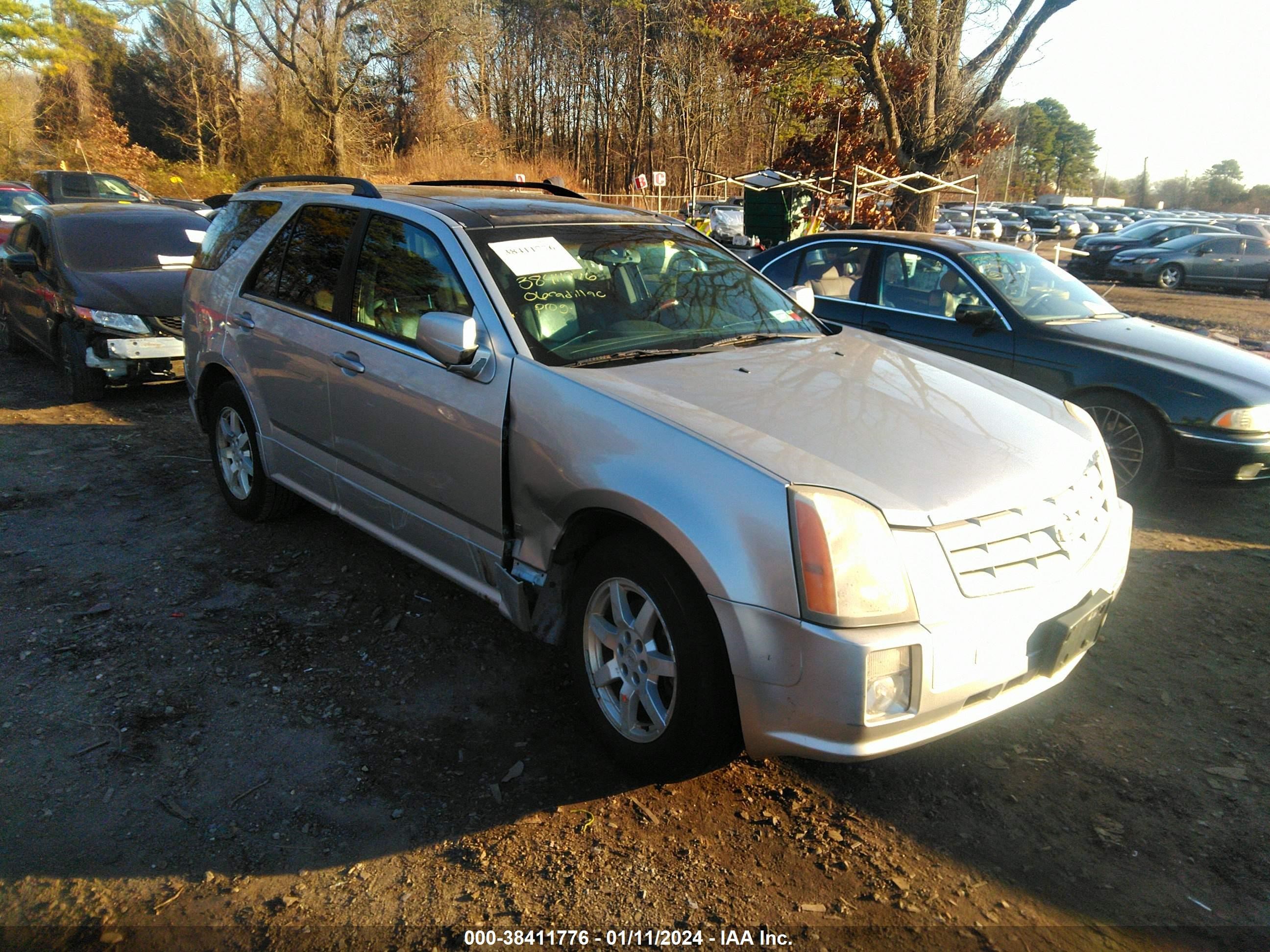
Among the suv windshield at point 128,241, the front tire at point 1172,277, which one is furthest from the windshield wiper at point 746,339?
the front tire at point 1172,277

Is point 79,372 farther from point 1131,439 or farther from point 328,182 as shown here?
point 1131,439

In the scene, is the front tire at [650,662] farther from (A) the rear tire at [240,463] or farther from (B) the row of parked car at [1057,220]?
(B) the row of parked car at [1057,220]

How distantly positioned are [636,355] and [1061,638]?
5.80 feet

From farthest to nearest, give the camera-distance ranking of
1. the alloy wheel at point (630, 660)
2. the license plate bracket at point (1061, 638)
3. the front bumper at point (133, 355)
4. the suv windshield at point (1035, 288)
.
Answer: the front bumper at point (133, 355)
the suv windshield at point (1035, 288)
the alloy wheel at point (630, 660)
the license plate bracket at point (1061, 638)

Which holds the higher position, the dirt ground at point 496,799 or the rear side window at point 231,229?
the rear side window at point 231,229

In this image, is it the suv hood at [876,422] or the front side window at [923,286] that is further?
the front side window at [923,286]

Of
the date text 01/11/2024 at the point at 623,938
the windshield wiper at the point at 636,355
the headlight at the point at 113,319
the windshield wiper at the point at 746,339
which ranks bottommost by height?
the date text 01/11/2024 at the point at 623,938

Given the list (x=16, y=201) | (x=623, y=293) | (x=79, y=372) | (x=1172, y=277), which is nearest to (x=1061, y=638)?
(x=623, y=293)

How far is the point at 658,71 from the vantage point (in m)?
50.2

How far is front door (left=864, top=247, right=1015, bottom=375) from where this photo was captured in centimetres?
663

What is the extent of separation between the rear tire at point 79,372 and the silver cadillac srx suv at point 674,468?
13.0 feet

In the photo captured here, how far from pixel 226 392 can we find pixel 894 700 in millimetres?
4149

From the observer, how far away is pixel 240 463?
526 centimetres

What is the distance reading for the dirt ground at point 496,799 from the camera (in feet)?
8.45
